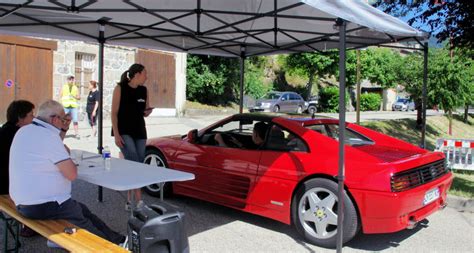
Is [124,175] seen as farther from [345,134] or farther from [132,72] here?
[345,134]

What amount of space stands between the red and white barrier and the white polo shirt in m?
8.69

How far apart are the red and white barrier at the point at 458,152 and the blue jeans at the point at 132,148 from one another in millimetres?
7218

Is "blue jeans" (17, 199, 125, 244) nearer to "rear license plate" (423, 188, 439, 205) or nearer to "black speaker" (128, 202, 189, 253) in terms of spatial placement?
"black speaker" (128, 202, 189, 253)

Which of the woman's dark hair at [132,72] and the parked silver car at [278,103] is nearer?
the woman's dark hair at [132,72]

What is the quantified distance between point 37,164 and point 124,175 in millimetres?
775

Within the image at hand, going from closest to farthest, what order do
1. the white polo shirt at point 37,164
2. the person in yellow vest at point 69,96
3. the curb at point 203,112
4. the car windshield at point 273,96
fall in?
the white polo shirt at point 37,164
the person in yellow vest at point 69,96
the curb at point 203,112
the car windshield at point 273,96

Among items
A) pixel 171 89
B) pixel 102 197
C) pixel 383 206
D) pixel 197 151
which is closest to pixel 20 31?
pixel 102 197

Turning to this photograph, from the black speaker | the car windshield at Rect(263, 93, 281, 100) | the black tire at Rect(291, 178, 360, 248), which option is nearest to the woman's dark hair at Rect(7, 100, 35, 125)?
the black speaker

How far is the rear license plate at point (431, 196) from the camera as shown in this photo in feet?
14.7

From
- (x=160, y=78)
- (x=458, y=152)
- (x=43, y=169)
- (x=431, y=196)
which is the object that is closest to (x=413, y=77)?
(x=160, y=78)

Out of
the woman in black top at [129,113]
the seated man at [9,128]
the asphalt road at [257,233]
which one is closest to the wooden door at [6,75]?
the asphalt road at [257,233]

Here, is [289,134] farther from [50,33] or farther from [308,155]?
[50,33]

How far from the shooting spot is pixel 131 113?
5.38 meters

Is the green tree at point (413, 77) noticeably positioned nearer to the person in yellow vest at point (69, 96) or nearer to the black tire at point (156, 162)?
the person in yellow vest at point (69, 96)
